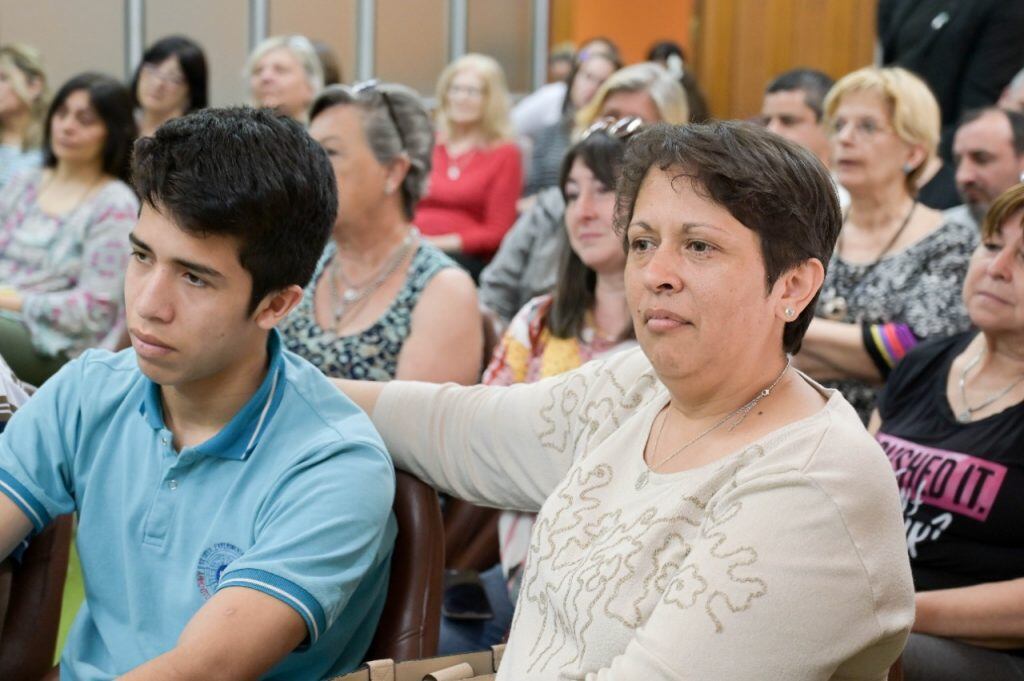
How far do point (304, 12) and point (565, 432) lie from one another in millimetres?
6047

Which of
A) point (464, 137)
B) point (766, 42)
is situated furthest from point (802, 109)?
point (766, 42)

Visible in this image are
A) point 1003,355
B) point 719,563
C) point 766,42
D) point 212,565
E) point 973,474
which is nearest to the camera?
point 719,563

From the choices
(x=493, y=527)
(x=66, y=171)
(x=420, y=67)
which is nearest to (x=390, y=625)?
(x=493, y=527)

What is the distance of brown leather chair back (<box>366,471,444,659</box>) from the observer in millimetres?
1538

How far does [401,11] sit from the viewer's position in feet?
25.2

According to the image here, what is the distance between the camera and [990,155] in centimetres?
360

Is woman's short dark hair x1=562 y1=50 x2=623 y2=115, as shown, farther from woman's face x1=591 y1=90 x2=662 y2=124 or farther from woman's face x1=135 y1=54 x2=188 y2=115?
woman's face x1=591 y1=90 x2=662 y2=124

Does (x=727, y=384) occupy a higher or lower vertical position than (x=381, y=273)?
higher

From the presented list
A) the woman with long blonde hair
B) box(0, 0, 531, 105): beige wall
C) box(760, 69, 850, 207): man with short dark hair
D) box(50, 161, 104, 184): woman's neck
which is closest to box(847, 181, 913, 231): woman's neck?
box(760, 69, 850, 207): man with short dark hair

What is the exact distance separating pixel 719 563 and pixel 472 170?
4.11 m

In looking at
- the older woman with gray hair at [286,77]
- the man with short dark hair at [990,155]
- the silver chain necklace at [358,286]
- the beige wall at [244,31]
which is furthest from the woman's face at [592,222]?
the beige wall at [244,31]

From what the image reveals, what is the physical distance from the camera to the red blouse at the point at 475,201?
498 centimetres

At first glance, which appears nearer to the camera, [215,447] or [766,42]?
[215,447]

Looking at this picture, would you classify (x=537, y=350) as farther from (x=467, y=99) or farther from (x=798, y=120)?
(x=467, y=99)
